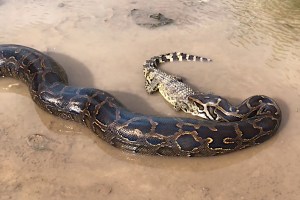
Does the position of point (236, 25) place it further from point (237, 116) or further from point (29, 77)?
point (29, 77)

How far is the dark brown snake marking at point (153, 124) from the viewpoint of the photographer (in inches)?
265

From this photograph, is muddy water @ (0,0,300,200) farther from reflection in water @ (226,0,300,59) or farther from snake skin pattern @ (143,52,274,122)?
snake skin pattern @ (143,52,274,122)

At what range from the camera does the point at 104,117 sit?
7.12 metres

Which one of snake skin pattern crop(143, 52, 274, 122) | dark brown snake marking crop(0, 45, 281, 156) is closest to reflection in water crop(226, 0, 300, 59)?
snake skin pattern crop(143, 52, 274, 122)

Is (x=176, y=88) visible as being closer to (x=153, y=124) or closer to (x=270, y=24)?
(x=153, y=124)

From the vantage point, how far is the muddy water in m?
6.50

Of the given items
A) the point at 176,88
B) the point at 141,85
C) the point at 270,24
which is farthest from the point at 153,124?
the point at 270,24

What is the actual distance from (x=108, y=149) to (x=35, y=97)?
2048mm

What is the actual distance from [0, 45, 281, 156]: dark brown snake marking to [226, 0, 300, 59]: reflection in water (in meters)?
2.99

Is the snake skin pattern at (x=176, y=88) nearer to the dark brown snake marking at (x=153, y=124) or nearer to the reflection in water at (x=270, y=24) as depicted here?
the dark brown snake marking at (x=153, y=124)

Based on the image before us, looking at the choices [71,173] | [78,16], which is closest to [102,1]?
[78,16]

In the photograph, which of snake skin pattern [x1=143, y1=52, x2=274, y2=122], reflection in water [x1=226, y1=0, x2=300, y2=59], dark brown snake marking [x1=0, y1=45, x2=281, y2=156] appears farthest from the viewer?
reflection in water [x1=226, y1=0, x2=300, y2=59]

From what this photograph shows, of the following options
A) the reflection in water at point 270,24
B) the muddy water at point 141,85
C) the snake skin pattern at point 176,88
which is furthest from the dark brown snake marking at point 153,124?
the reflection in water at point 270,24

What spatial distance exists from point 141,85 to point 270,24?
447 cm
